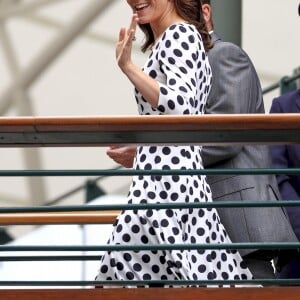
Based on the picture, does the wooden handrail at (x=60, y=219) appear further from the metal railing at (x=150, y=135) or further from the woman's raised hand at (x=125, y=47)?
the woman's raised hand at (x=125, y=47)

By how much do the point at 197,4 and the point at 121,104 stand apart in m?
12.1

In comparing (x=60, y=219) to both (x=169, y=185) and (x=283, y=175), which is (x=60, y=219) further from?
(x=169, y=185)

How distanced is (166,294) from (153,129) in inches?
27.1

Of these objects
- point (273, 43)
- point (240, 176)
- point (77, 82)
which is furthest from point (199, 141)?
point (77, 82)

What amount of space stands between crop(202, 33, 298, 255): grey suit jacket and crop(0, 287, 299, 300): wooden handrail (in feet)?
1.17

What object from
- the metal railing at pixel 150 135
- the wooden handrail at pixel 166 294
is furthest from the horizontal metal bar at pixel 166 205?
the wooden handrail at pixel 166 294

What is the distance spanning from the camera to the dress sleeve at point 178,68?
24.8 ft

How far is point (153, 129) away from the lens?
7.45m

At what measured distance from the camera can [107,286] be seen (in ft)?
25.5

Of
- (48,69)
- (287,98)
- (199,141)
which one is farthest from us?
(48,69)

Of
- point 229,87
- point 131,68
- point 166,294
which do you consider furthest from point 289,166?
point 131,68

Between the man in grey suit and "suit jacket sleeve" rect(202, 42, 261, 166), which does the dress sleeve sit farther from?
"suit jacket sleeve" rect(202, 42, 261, 166)

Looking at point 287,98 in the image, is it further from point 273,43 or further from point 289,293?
point 273,43

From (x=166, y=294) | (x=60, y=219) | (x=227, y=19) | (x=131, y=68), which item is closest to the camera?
(x=131, y=68)
